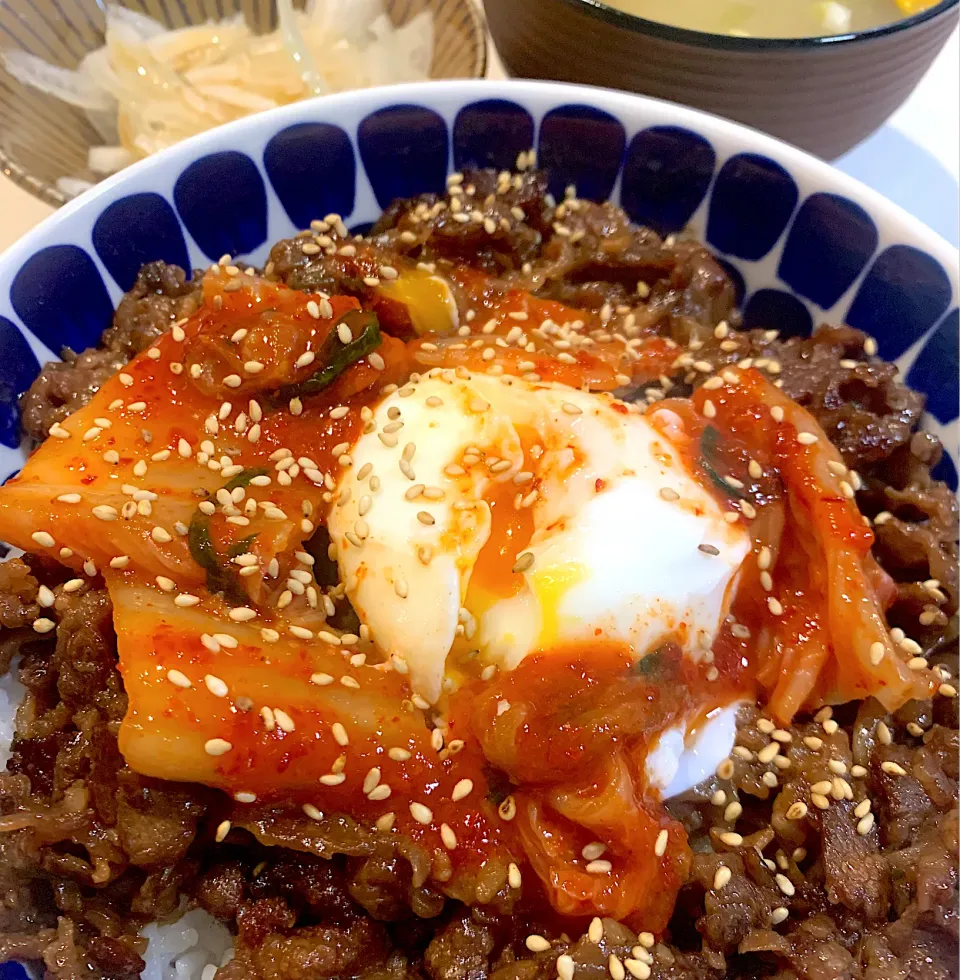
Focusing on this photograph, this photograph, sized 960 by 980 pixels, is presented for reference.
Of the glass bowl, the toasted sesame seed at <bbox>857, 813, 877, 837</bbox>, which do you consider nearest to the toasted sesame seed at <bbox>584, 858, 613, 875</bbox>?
the toasted sesame seed at <bbox>857, 813, 877, 837</bbox>

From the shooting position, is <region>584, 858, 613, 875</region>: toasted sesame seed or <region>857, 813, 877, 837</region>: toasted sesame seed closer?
<region>584, 858, 613, 875</region>: toasted sesame seed

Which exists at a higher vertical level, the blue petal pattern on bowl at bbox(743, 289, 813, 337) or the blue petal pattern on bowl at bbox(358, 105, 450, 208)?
the blue petal pattern on bowl at bbox(358, 105, 450, 208)

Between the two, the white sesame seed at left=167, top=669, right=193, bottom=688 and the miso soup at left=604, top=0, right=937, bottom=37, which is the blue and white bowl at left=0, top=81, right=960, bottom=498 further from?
the miso soup at left=604, top=0, right=937, bottom=37

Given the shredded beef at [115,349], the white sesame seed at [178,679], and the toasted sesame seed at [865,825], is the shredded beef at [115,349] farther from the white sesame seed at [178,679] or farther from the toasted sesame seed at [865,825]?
the toasted sesame seed at [865,825]

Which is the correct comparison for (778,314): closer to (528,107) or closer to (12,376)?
(528,107)

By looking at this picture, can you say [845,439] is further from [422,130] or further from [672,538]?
[422,130]

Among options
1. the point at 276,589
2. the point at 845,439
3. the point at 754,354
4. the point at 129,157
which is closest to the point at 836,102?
the point at 754,354
